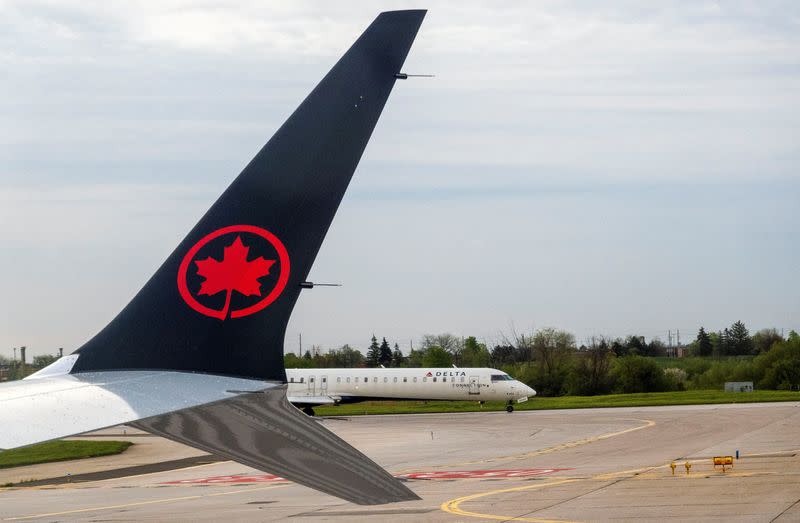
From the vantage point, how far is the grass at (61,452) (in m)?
26.3

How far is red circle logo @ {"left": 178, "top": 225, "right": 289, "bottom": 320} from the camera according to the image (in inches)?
274

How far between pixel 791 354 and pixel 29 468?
5181cm

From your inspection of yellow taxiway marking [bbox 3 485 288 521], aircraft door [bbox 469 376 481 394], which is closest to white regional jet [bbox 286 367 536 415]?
aircraft door [bbox 469 376 481 394]

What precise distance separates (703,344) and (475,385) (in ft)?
318

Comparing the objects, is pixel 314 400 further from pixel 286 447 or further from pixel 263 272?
pixel 286 447

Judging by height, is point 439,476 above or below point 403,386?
below

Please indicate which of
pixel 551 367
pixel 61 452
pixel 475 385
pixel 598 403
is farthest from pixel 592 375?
pixel 61 452

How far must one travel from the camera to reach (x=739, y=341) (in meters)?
121

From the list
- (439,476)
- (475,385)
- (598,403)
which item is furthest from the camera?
(598,403)

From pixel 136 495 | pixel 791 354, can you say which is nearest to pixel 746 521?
pixel 136 495

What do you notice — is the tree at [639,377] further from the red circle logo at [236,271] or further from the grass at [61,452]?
the red circle logo at [236,271]

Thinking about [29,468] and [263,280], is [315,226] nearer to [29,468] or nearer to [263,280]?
[263,280]

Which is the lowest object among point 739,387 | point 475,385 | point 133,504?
point 133,504

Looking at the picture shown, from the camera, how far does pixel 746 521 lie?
13.7m
